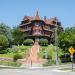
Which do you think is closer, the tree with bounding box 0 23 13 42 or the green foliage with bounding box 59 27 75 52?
the green foliage with bounding box 59 27 75 52

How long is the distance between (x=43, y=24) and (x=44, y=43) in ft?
52.7

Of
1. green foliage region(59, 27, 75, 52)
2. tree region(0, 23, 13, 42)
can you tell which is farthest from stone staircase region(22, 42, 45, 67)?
tree region(0, 23, 13, 42)

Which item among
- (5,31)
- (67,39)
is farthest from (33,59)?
(5,31)

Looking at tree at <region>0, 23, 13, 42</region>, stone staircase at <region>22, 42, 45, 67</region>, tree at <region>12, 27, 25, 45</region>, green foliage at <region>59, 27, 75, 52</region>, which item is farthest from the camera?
tree at <region>12, 27, 25, 45</region>

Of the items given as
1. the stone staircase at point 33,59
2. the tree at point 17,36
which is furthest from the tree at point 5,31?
the stone staircase at point 33,59

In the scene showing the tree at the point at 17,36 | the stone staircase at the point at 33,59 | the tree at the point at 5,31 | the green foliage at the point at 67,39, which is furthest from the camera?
the tree at the point at 17,36

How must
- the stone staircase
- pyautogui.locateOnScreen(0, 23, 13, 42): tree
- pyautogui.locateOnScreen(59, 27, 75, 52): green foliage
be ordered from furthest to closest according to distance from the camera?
pyautogui.locateOnScreen(0, 23, 13, 42): tree
pyautogui.locateOnScreen(59, 27, 75, 52): green foliage
the stone staircase

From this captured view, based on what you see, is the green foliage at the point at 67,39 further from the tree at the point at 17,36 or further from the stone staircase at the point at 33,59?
the tree at the point at 17,36

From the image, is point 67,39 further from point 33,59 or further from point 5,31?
point 5,31

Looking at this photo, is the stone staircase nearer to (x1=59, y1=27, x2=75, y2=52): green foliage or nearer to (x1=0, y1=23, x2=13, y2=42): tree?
(x1=59, y1=27, x2=75, y2=52): green foliage

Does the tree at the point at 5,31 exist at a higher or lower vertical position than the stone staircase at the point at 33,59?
higher

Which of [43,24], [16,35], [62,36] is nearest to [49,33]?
[43,24]

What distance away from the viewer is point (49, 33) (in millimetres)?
120875

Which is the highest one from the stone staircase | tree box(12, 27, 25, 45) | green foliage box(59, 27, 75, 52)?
tree box(12, 27, 25, 45)
